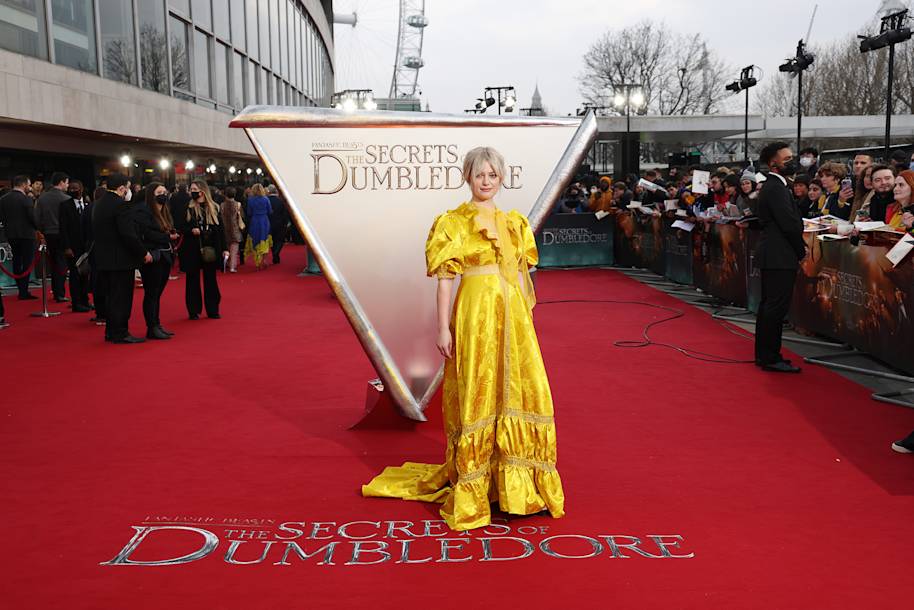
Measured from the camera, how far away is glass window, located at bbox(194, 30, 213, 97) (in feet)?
82.6

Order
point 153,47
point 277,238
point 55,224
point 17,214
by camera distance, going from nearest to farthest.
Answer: point 17,214
point 55,224
point 277,238
point 153,47

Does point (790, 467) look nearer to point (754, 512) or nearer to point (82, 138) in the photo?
point (754, 512)

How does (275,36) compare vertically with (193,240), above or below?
above

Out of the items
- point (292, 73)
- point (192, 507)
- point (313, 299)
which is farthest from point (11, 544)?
point (292, 73)

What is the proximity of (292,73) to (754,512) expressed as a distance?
38.8m

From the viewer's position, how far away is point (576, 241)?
17.8 m

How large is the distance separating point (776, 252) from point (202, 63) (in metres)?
21.9

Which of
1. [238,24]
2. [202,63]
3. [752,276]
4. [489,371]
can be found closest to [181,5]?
[202,63]

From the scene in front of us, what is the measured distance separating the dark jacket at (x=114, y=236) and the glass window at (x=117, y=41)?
36.2 feet

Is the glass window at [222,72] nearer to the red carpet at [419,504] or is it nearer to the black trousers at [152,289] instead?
the black trousers at [152,289]

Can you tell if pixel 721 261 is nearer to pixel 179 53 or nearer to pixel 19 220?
pixel 19 220

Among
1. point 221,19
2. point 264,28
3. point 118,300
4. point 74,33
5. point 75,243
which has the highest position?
point 264,28

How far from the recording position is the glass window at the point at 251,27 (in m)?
30.7

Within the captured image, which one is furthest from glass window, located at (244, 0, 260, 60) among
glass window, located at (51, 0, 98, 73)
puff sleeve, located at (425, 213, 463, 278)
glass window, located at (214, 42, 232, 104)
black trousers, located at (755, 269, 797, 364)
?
puff sleeve, located at (425, 213, 463, 278)
